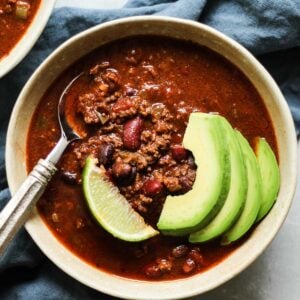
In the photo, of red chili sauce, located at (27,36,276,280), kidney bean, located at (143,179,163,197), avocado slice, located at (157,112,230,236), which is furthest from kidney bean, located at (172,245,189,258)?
kidney bean, located at (143,179,163,197)

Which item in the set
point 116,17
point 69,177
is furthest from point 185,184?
point 116,17

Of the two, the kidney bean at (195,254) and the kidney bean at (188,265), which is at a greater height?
the kidney bean at (195,254)

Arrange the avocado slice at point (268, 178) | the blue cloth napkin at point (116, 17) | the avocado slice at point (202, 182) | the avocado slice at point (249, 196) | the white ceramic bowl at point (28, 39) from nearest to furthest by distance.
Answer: the avocado slice at point (202, 182) < the avocado slice at point (249, 196) < the avocado slice at point (268, 178) < the white ceramic bowl at point (28, 39) < the blue cloth napkin at point (116, 17)

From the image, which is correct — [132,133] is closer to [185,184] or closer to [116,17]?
[185,184]

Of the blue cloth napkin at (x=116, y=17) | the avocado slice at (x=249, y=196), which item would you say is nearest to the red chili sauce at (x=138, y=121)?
the avocado slice at (x=249, y=196)

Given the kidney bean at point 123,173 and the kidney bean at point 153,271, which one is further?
the kidney bean at point 153,271

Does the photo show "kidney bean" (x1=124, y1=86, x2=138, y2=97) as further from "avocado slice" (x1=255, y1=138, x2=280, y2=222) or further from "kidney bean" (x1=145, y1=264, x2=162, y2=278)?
"kidney bean" (x1=145, y1=264, x2=162, y2=278)

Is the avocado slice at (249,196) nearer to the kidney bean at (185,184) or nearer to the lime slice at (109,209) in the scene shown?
the kidney bean at (185,184)
